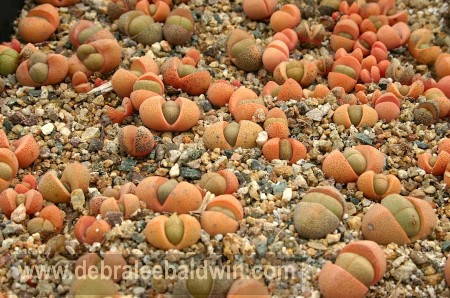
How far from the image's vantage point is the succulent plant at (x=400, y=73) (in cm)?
195

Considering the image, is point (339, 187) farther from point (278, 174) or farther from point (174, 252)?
point (174, 252)

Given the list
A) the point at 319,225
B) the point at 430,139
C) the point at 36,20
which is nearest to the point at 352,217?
the point at 319,225

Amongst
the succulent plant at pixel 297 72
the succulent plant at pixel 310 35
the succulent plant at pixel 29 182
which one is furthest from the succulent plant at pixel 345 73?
the succulent plant at pixel 29 182

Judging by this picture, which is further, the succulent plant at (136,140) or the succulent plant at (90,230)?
the succulent plant at (136,140)

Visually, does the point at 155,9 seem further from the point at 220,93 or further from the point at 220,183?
the point at 220,183

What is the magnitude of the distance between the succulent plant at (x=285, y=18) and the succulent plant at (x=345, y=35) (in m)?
0.14

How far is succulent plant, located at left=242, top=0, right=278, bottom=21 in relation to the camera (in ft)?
6.98

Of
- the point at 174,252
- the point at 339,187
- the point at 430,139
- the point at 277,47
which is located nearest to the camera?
the point at 174,252

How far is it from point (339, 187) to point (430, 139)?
1.18ft

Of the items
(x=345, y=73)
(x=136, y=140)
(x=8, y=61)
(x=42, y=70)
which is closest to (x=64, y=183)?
(x=136, y=140)

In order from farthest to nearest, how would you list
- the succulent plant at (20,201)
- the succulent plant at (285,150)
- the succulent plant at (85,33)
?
the succulent plant at (85,33) → the succulent plant at (285,150) → the succulent plant at (20,201)

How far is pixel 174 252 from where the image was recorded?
1.40 metres

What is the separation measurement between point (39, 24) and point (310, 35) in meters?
0.93

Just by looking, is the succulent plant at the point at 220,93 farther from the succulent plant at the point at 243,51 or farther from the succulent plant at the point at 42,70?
the succulent plant at the point at 42,70
